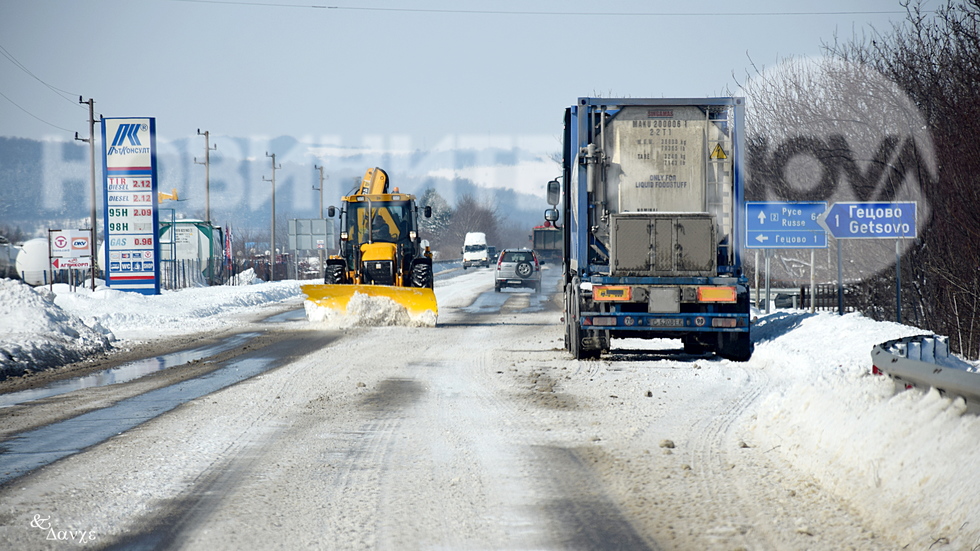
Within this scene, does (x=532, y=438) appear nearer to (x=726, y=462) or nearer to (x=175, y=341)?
(x=726, y=462)

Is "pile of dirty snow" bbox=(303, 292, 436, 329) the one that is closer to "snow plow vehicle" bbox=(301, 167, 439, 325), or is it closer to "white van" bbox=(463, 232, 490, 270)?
"snow plow vehicle" bbox=(301, 167, 439, 325)

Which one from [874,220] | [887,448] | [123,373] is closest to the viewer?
[887,448]

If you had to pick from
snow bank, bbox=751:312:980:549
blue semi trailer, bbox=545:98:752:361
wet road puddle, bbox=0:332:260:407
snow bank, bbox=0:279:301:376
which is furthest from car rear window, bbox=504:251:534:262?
snow bank, bbox=751:312:980:549

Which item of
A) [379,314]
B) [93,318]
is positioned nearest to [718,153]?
[379,314]

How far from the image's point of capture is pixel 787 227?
1900 cm

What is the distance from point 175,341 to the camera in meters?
18.0

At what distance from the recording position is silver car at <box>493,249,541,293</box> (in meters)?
39.0

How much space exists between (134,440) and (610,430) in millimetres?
3902

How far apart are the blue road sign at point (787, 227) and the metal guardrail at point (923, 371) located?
1078 centimetres

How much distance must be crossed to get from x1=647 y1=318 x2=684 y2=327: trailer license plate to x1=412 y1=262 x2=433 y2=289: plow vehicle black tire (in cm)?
930

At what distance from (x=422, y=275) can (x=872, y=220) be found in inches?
391

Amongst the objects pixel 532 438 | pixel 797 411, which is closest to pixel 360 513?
pixel 532 438

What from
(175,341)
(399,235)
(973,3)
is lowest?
(175,341)

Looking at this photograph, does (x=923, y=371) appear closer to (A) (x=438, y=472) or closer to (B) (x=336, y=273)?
(A) (x=438, y=472)
